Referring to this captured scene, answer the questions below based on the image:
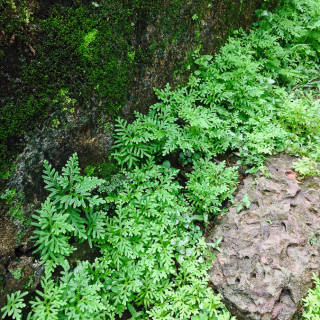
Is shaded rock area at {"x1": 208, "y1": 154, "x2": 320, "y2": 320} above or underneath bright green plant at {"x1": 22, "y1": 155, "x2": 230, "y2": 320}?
above

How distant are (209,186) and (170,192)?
60cm

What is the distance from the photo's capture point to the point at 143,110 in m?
4.03

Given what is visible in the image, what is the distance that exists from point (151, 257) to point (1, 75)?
2656mm

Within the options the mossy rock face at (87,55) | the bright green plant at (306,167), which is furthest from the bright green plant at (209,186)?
the mossy rock face at (87,55)

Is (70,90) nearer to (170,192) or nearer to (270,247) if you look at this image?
(170,192)

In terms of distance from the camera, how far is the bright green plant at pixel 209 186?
3.83 m

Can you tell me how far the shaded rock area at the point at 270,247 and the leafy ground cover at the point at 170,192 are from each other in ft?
0.60

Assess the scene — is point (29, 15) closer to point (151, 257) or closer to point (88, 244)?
point (88, 244)

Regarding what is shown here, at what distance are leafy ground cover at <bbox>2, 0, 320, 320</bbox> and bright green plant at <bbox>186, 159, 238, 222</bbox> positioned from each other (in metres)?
0.02

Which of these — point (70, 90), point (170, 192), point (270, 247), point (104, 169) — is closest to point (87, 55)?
point (70, 90)

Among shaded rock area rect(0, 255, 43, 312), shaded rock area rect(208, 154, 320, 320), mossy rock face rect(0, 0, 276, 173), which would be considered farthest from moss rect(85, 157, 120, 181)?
shaded rock area rect(208, 154, 320, 320)

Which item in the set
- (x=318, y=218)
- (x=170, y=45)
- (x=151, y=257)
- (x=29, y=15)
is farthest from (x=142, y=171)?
(x=318, y=218)

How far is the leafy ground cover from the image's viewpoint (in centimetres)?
298

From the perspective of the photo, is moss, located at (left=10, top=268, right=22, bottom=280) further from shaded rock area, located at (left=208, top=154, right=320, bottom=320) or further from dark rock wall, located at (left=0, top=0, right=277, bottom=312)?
shaded rock area, located at (left=208, top=154, right=320, bottom=320)
